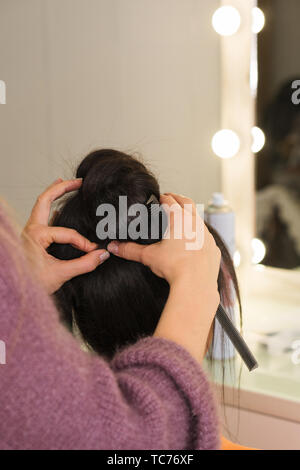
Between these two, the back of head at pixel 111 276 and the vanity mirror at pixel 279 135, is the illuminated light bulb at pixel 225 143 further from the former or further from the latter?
the back of head at pixel 111 276

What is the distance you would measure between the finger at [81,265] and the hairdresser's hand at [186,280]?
38mm

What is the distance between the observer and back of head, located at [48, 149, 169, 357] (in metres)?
0.75

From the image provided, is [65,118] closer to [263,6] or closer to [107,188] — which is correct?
[107,188]

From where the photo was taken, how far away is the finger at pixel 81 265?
721 mm

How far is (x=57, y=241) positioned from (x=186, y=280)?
20 cm

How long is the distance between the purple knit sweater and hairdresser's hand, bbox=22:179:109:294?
234 millimetres

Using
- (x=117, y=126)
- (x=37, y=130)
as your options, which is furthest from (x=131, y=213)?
(x=117, y=126)

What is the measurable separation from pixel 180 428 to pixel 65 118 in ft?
2.47

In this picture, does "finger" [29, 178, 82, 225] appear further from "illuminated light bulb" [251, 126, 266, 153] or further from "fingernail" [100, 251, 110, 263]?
"illuminated light bulb" [251, 126, 266, 153]

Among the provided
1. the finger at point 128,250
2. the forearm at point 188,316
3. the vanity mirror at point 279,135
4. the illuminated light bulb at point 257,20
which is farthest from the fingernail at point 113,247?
the illuminated light bulb at point 257,20

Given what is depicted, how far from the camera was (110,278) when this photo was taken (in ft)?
2.50

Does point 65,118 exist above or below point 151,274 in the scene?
above

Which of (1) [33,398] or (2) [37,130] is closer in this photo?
(1) [33,398]

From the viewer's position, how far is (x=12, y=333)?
17.6 inches
